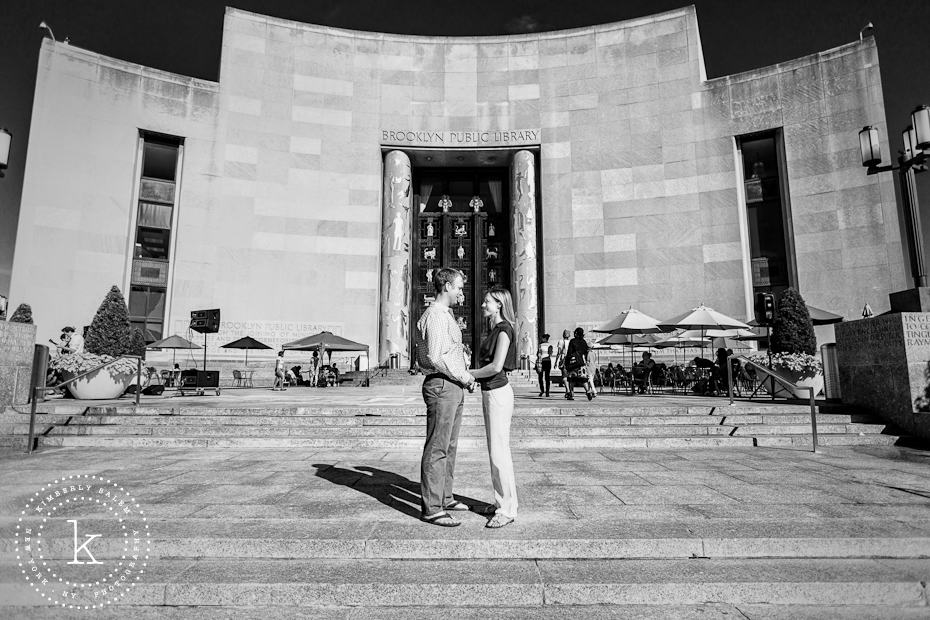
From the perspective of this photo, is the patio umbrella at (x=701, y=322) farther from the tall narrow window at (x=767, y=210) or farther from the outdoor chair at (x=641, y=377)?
the tall narrow window at (x=767, y=210)

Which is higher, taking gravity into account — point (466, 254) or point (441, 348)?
point (466, 254)

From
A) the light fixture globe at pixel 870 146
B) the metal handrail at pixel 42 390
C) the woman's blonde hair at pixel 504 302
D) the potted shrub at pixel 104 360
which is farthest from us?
the potted shrub at pixel 104 360

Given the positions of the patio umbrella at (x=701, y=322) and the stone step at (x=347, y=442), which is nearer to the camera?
the stone step at (x=347, y=442)

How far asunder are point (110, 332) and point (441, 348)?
13.9m

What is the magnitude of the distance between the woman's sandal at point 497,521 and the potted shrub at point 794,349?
40.7 feet

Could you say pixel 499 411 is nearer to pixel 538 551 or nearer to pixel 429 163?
pixel 538 551

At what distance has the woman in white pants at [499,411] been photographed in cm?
442

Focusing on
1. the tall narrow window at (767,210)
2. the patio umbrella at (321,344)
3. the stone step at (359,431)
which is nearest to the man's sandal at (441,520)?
the stone step at (359,431)

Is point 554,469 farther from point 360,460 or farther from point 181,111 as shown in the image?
point 181,111

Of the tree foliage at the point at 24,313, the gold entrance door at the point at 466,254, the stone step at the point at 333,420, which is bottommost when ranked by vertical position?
the stone step at the point at 333,420

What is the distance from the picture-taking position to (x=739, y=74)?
24.8 meters

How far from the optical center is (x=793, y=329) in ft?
50.0

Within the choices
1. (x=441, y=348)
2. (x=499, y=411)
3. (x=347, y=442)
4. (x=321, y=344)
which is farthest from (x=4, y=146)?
(x=321, y=344)

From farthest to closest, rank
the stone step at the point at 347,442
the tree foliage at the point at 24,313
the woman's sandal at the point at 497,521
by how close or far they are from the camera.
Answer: the tree foliage at the point at 24,313 → the stone step at the point at 347,442 → the woman's sandal at the point at 497,521
